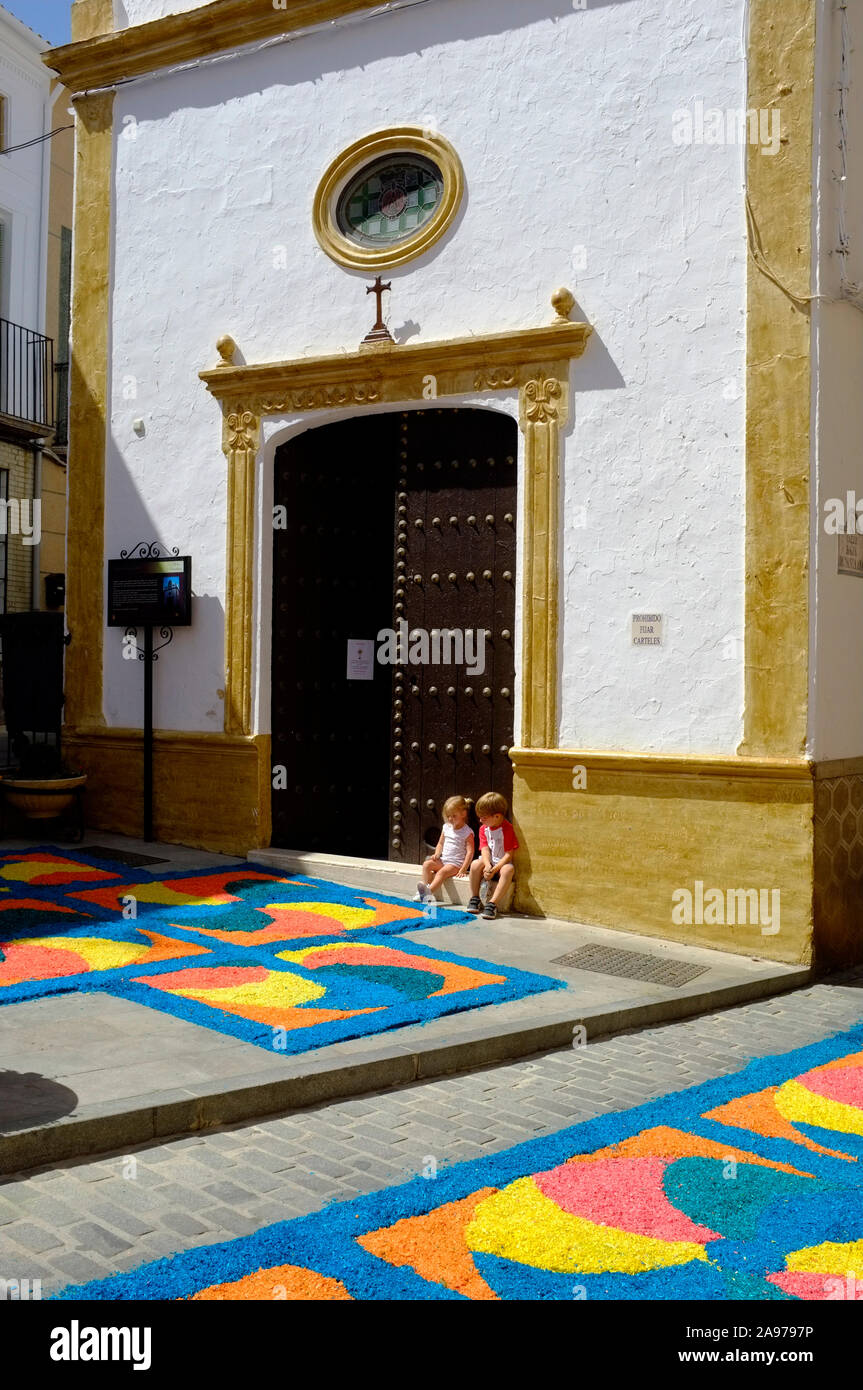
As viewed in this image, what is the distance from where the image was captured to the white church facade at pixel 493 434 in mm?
8062

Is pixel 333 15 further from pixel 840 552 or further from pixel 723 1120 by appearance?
pixel 723 1120

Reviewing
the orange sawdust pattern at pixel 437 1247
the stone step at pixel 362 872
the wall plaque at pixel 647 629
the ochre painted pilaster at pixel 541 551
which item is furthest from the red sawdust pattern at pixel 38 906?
the orange sawdust pattern at pixel 437 1247

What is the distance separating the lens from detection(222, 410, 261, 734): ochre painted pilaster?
1041cm

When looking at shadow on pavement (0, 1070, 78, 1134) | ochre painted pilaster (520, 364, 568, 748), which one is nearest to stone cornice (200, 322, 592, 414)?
ochre painted pilaster (520, 364, 568, 748)

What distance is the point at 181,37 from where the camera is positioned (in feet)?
35.7

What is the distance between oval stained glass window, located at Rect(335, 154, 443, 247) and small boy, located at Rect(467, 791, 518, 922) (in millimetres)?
4427

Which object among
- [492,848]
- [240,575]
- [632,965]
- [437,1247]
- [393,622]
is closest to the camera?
[437,1247]

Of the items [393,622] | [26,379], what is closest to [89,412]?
[393,622]

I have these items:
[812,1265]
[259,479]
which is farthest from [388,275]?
[812,1265]

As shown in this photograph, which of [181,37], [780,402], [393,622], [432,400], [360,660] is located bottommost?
[360,660]

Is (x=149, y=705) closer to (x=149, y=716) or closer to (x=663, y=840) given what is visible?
(x=149, y=716)

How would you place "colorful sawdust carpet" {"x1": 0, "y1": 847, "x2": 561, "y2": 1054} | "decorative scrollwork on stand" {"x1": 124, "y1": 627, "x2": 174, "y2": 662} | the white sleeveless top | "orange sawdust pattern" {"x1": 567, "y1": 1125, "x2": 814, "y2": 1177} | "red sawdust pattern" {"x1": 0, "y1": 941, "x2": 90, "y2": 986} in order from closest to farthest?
"orange sawdust pattern" {"x1": 567, "y1": 1125, "x2": 814, "y2": 1177} < "colorful sawdust carpet" {"x1": 0, "y1": 847, "x2": 561, "y2": 1054} < "red sawdust pattern" {"x1": 0, "y1": 941, "x2": 90, "y2": 986} < the white sleeveless top < "decorative scrollwork on stand" {"x1": 124, "y1": 627, "x2": 174, "y2": 662}

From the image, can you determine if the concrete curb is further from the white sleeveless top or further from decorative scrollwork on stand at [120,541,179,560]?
decorative scrollwork on stand at [120,541,179,560]

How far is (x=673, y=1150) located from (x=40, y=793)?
290 inches
